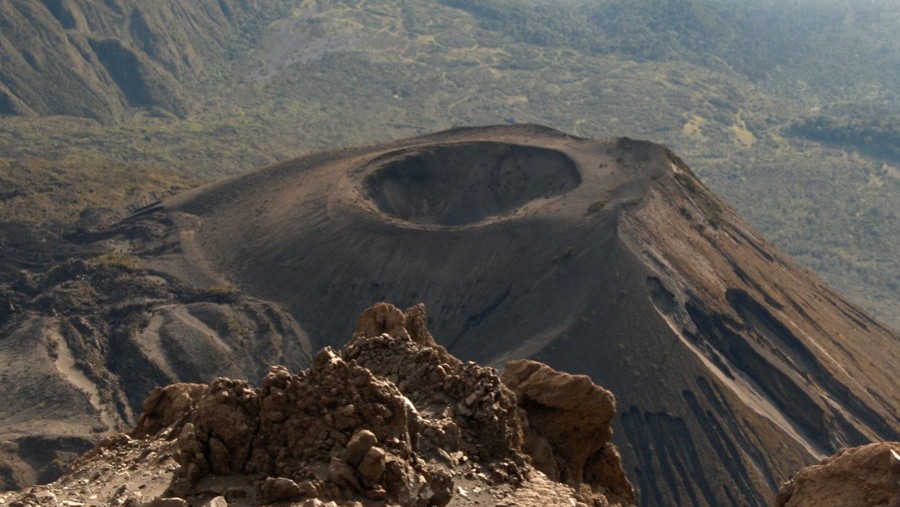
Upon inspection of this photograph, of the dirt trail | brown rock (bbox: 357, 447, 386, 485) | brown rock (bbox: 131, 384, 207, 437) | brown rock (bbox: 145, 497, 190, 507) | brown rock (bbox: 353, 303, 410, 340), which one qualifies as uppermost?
brown rock (bbox: 357, 447, 386, 485)

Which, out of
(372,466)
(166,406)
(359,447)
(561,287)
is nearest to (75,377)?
(561,287)

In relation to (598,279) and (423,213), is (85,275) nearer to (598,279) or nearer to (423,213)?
(423,213)

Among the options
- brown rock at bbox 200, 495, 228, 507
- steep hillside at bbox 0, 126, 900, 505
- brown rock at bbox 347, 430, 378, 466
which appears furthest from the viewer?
steep hillside at bbox 0, 126, 900, 505

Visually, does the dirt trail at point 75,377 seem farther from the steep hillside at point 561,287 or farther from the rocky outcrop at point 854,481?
the rocky outcrop at point 854,481

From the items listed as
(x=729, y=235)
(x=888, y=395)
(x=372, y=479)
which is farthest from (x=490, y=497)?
(x=729, y=235)

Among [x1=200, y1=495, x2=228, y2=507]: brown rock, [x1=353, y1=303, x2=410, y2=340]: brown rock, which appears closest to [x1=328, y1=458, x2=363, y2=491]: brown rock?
[x1=200, y1=495, x2=228, y2=507]: brown rock

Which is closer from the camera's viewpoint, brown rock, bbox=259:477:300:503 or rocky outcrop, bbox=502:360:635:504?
brown rock, bbox=259:477:300:503

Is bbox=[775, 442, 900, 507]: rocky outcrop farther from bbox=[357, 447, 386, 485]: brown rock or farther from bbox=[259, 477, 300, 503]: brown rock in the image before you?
bbox=[259, 477, 300, 503]: brown rock
